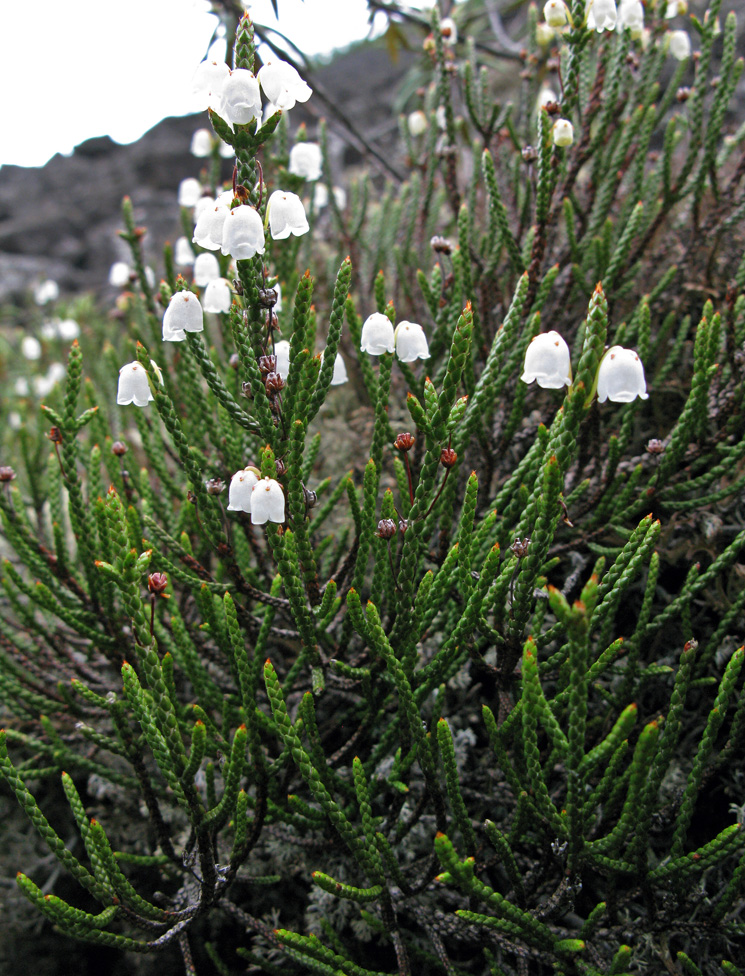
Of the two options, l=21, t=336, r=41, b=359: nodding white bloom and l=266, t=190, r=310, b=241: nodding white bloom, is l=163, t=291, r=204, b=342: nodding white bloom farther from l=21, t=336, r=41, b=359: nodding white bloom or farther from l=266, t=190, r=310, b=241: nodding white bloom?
l=21, t=336, r=41, b=359: nodding white bloom

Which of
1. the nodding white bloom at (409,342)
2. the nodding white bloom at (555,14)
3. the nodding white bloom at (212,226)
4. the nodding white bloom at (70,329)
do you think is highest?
the nodding white bloom at (70,329)

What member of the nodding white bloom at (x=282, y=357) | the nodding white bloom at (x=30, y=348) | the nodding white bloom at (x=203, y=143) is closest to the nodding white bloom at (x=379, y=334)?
the nodding white bloom at (x=282, y=357)

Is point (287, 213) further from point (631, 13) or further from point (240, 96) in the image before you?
point (631, 13)

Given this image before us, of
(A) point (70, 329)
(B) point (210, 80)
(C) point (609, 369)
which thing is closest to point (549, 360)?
(C) point (609, 369)

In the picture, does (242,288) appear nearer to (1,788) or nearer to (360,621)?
(360,621)

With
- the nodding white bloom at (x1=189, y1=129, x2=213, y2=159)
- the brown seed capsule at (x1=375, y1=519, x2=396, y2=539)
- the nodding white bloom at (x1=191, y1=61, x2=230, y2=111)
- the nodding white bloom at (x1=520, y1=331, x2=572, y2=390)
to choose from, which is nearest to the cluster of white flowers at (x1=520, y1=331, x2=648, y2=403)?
the nodding white bloom at (x1=520, y1=331, x2=572, y2=390)

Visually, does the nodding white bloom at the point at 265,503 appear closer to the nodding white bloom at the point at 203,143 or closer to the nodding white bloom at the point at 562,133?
the nodding white bloom at the point at 562,133

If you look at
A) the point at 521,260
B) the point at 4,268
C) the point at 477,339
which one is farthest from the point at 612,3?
the point at 4,268
